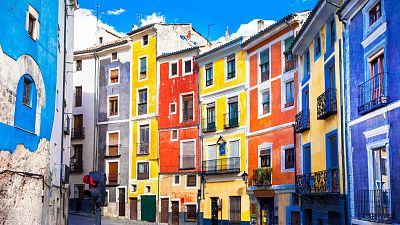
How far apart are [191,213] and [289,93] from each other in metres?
13.1

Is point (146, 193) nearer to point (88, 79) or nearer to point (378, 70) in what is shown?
point (88, 79)

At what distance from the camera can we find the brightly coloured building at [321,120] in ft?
65.1

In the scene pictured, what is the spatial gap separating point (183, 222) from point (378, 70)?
2590 cm

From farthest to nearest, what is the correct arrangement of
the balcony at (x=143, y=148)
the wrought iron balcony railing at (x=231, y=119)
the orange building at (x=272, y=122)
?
the balcony at (x=143, y=148)
the wrought iron balcony railing at (x=231, y=119)
the orange building at (x=272, y=122)

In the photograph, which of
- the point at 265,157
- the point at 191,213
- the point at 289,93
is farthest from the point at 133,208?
the point at 289,93

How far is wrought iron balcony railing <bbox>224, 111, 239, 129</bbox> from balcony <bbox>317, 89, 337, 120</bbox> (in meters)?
14.8

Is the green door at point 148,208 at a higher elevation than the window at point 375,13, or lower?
lower

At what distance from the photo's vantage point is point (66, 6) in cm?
2750

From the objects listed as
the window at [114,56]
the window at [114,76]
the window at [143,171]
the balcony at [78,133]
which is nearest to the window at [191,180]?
the window at [143,171]

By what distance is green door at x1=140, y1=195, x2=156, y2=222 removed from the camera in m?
41.8

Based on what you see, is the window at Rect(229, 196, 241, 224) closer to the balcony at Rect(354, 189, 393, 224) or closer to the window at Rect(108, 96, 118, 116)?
the window at Rect(108, 96, 118, 116)

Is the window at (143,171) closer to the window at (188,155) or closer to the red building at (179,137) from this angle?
the red building at (179,137)

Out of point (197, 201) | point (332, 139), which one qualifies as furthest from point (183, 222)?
point (332, 139)

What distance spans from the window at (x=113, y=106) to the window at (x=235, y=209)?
553 inches
